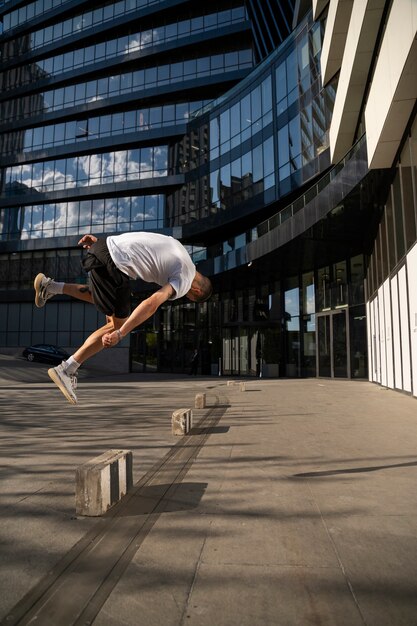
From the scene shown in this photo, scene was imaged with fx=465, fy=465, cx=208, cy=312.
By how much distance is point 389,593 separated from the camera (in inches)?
87.2

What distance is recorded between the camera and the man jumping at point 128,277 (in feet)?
12.1

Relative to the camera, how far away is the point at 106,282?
4.11 meters

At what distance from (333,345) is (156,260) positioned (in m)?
20.1

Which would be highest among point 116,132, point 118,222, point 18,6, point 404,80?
point 18,6

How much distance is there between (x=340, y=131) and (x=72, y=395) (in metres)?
16.4

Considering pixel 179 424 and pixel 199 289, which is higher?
pixel 199 289

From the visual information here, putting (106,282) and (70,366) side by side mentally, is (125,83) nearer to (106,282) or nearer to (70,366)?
(70,366)

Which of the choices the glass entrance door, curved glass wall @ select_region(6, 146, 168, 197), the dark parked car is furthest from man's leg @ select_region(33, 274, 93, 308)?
curved glass wall @ select_region(6, 146, 168, 197)

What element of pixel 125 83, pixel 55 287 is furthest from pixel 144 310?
pixel 125 83

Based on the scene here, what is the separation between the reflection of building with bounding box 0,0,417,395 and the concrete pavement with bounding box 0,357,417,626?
7.38 m

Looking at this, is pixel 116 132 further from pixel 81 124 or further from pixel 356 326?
pixel 356 326

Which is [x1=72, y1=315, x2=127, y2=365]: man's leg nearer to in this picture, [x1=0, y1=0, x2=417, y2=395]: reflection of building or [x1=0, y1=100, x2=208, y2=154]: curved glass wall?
[x1=0, y1=0, x2=417, y2=395]: reflection of building

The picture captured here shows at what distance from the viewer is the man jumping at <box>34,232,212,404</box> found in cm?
369

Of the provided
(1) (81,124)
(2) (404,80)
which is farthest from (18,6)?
(2) (404,80)
